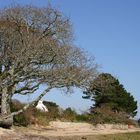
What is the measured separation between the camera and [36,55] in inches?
1300

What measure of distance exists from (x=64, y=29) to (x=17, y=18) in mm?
3138

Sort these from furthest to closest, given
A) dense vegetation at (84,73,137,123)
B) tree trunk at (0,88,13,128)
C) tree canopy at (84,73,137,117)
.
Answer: tree canopy at (84,73,137,117) → dense vegetation at (84,73,137,123) → tree trunk at (0,88,13,128)

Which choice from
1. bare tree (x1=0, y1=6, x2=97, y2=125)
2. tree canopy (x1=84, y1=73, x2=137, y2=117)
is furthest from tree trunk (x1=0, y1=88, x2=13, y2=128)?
tree canopy (x1=84, y1=73, x2=137, y2=117)

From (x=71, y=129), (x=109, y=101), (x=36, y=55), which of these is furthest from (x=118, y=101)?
(x=36, y=55)

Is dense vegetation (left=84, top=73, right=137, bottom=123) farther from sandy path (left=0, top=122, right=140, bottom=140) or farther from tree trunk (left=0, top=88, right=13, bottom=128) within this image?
tree trunk (left=0, top=88, right=13, bottom=128)

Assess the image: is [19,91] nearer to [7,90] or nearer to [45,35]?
[7,90]

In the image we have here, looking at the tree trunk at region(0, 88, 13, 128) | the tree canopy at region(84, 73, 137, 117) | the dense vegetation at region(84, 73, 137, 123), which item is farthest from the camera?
the tree canopy at region(84, 73, 137, 117)

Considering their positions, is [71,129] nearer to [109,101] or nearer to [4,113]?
[4,113]

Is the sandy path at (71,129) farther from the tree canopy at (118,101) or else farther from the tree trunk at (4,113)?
the tree canopy at (118,101)

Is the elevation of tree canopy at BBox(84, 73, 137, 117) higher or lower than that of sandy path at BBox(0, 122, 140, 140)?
higher

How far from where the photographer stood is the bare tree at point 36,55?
32812 millimetres

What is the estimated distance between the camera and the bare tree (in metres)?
32.8

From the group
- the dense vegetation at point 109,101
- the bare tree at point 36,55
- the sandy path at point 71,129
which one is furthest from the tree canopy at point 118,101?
the bare tree at point 36,55

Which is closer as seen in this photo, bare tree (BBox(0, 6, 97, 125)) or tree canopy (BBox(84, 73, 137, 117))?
bare tree (BBox(0, 6, 97, 125))
